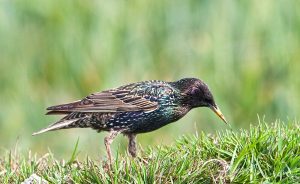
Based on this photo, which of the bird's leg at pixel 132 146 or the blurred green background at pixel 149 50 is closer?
the bird's leg at pixel 132 146

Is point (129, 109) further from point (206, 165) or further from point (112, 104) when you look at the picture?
point (206, 165)

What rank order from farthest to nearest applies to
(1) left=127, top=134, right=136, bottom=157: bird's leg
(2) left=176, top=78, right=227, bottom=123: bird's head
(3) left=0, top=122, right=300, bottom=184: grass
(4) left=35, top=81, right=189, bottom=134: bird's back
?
(2) left=176, top=78, right=227, bottom=123: bird's head, (4) left=35, top=81, right=189, bottom=134: bird's back, (1) left=127, top=134, right=136, bottom=157: bird's leg, (3) left=0, top=122, right=300, bottom=184: grass

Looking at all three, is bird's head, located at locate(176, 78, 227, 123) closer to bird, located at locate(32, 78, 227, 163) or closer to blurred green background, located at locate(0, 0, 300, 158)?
bird, located at locate(32, 78, 227, 163)

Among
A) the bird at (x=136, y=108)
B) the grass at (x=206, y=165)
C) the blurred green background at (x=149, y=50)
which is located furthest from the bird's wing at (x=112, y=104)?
the blurred green background at (x=149, y=50)

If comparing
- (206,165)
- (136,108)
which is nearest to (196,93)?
Answer: (136,108)

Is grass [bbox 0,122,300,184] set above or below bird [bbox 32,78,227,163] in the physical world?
below

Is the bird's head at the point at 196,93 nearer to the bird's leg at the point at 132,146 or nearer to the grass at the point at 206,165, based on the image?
the bird's leg at the point at 132,146

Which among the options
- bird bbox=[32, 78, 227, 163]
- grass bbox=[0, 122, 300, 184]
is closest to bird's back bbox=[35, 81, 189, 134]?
bird bbox=[32, 78, 227, 163]
